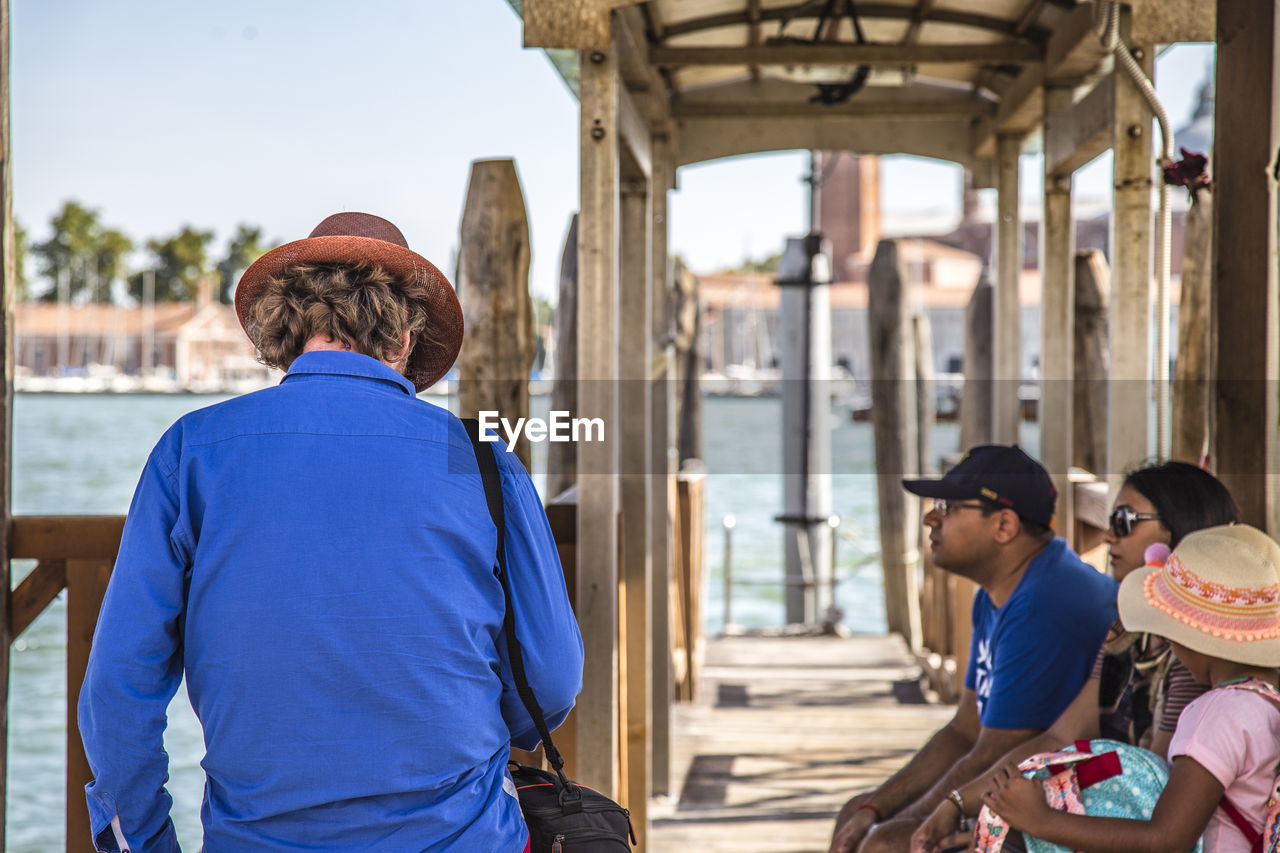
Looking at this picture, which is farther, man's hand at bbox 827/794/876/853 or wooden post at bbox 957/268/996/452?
wooden post at bbox 957/268/996/452

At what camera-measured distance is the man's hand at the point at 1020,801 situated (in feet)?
7.42

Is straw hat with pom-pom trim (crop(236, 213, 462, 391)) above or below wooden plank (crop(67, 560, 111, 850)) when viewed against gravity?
above

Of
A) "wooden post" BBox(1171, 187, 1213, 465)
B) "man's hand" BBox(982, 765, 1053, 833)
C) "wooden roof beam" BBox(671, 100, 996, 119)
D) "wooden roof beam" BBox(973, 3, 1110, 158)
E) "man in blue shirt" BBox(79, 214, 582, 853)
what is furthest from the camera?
"wooden roof beam" BBox(671, 100, 996, 119)

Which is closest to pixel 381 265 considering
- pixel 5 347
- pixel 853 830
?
pixel 5 347

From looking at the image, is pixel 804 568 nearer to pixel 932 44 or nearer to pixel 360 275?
pixel 932 44

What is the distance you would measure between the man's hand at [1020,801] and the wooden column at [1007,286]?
3397mm

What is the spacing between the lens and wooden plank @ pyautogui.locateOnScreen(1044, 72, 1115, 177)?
387 centimetres

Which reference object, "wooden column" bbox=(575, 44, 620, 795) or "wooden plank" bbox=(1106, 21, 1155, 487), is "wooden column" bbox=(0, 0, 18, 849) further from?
"wooden plank" bbox=(1106, 21, 1155, 487)

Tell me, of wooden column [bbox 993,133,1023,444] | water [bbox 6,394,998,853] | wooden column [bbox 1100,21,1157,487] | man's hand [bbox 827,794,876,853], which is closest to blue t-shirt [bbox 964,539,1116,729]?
man's hand [bbox 827,794,876,853]

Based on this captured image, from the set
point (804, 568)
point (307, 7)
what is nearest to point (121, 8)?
point (307, 7)

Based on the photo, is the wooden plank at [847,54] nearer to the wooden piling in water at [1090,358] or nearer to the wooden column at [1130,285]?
the wooden column at [1130,285]


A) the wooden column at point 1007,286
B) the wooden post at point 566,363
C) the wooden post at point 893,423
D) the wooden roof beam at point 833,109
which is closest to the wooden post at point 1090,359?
the wooden column at point 1007,286

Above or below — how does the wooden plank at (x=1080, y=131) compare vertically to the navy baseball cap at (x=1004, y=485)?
above

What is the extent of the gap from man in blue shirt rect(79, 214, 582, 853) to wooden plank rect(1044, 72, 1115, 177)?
278 cm
